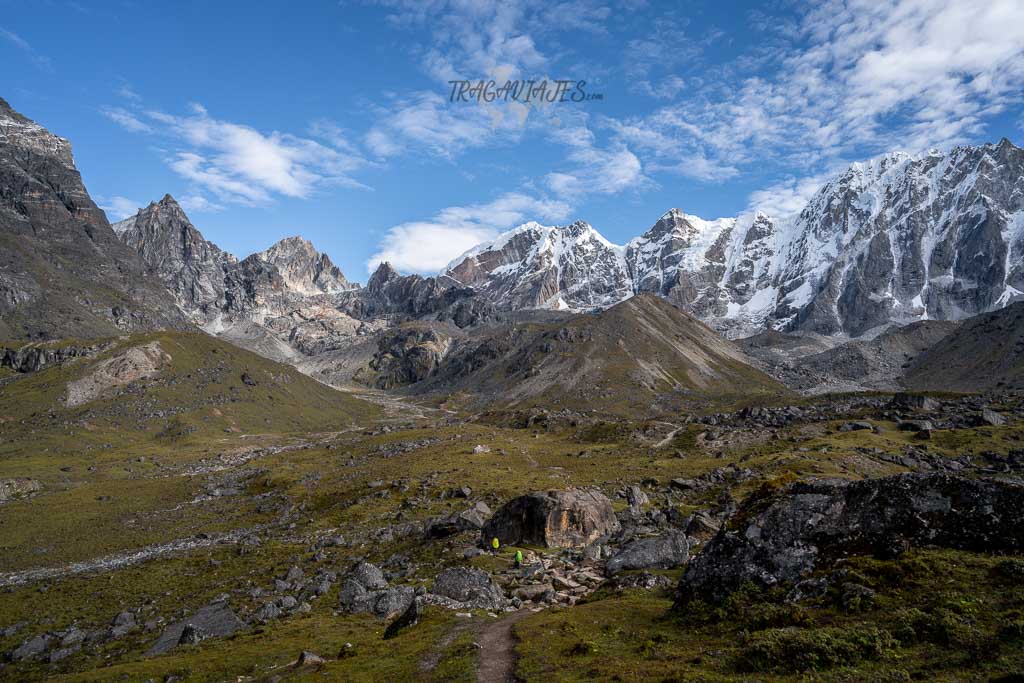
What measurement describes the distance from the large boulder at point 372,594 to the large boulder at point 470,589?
2.63 m

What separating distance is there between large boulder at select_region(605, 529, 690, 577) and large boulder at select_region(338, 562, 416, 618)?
15.4m

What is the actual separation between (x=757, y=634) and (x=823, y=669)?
330 cm

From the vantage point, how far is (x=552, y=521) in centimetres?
5153

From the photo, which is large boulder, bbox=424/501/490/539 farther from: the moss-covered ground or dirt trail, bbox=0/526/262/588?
dirt trail, bbox=0/526/262/588

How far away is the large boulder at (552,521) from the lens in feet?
169

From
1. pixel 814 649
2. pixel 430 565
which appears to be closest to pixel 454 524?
pixel 430 565

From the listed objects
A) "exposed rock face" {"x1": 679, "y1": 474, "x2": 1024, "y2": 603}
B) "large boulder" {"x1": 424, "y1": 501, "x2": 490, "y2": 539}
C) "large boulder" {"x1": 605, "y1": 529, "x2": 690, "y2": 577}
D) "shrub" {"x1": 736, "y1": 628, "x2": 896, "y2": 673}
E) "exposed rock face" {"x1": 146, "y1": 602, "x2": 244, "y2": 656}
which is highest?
"exposed rock face" {"x1": 679, "y1": 474, "x2": 1024, "y2": 603}

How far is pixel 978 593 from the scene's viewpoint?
1831 cm

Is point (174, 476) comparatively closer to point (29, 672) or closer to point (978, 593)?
point (29, 672)

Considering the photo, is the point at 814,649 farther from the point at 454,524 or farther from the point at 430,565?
the point at 454,524

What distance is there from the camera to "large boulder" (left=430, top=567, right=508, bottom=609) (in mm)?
37812

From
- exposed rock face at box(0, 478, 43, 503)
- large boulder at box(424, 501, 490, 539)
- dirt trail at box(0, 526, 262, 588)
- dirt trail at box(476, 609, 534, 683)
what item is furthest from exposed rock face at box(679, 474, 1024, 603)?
exposed rock face at box(0, 478, 43, 503)

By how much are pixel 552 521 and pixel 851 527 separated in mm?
31205

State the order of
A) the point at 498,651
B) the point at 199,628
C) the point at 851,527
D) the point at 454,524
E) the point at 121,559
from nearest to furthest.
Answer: the point at 851,527, the point at 498,651, the point at 199,628, the point at 454,524, the point at 121,559
